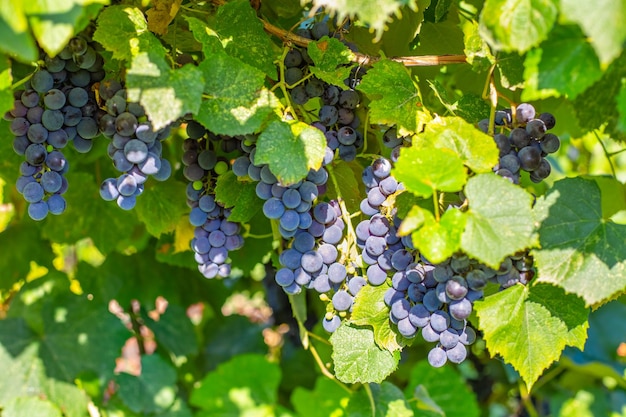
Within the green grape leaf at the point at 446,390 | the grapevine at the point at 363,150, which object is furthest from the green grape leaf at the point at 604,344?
the grapevine at the point at 363,150

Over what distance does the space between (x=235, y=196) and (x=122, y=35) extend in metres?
0.30

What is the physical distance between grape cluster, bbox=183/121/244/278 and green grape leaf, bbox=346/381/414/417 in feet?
1.47

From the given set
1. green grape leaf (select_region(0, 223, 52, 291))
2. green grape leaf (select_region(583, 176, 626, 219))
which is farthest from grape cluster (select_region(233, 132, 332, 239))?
green grape leaf (select_region(0, 223, 52, 291))

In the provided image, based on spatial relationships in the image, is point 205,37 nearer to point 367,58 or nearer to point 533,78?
point 367,58

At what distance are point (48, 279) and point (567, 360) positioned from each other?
4.85 ft

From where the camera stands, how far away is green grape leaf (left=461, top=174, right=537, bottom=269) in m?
0.71

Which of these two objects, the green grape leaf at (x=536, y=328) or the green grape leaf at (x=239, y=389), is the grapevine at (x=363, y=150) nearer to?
the green grape leaf at (x=536, y=328)

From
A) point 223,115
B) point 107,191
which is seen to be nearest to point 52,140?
point 107,191

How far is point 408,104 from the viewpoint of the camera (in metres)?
0.90

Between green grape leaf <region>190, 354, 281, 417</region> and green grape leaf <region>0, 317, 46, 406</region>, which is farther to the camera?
green grape leaf <region>190, 354, 281, 417</region>

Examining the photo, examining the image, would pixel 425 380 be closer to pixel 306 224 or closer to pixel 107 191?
pixel 306 224

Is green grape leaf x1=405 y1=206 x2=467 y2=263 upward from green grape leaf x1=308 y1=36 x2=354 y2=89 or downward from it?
downward

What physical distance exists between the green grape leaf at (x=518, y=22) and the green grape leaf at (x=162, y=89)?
13.9 inches

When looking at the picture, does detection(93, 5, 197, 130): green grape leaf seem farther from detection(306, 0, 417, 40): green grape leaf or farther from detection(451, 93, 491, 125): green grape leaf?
detection(451, 93, 491, 125): green grape leaf
